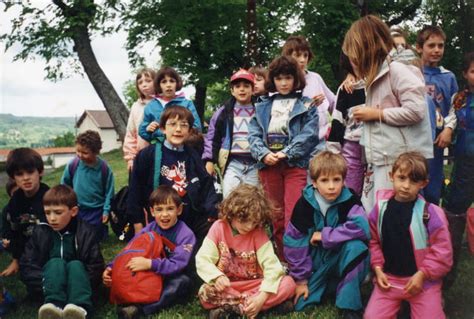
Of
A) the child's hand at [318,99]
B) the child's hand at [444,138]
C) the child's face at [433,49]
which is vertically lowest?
the child's hand at [444,138]

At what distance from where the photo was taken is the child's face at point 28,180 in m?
4.23

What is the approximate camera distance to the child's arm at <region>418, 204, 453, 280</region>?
122 inches

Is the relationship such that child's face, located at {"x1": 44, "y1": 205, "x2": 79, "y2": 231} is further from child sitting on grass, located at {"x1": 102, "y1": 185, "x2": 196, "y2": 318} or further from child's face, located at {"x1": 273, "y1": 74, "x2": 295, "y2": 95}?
child's face, located at {"x1": 273, "y1": 74, "x2": 295, "y2": 95}

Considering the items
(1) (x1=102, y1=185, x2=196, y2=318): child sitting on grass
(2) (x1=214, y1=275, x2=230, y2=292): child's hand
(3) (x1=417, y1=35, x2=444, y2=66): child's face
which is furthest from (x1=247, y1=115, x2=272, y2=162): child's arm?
(3) (x1=417, y1=35, x2=444, y2=66): child's face

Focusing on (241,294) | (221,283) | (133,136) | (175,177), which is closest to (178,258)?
(221,283)

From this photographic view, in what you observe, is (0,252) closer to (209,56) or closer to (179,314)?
(179,314)

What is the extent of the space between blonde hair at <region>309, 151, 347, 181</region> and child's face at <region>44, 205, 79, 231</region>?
1.91m

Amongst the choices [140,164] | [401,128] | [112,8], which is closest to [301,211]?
[401,128]

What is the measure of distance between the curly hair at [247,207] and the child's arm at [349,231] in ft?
1.49

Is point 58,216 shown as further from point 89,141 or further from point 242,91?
point 242,91

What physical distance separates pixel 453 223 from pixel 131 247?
2899 mm

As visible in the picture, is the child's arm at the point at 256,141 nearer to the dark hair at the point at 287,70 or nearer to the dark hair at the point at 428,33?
the dark hair at the point at 287,70

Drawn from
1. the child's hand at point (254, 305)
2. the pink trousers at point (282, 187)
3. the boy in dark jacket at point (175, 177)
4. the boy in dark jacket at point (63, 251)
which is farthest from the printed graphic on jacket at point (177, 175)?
the child's hand at point (254, 305)

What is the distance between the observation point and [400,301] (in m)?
3.21
